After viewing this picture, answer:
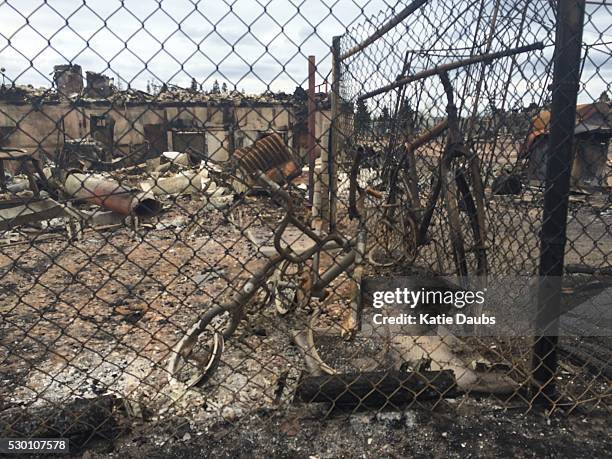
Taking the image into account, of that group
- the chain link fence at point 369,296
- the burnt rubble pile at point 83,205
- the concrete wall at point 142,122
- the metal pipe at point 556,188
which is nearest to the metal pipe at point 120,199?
the burnt rubble pile at point 83,205

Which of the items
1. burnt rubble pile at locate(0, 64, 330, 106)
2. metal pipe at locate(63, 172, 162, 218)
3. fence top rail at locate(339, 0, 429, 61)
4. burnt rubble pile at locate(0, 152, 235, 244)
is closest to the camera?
burnt rubble pile at locate(0, 64, 330, 106)

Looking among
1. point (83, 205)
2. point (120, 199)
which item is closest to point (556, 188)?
point (120, 199)

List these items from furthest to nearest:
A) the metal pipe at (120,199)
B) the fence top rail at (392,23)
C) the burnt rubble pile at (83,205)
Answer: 1. the metal pipe at (120,199)
2. the burnt rubble pile at (83,205)
3. the fence top rail at (392,23)

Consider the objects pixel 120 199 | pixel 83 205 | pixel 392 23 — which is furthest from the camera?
pixel 83 205

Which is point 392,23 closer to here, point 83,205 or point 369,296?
point 369,296

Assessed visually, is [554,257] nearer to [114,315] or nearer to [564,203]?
[564,203]

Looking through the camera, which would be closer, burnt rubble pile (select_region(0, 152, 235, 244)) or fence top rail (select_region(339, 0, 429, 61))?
fence top rail (select_region(339, 0, 429, 61))

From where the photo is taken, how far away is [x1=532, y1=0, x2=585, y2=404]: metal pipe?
1653 mm

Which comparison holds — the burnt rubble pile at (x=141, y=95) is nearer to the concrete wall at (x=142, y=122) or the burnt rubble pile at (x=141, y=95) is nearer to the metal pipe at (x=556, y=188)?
the concrete wall at (x=142, y=122)

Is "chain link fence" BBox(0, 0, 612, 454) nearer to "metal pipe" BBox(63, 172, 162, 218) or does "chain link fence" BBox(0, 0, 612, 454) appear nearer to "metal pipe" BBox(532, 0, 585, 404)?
"metal pipe" BBox(532, 0, 585, 404)

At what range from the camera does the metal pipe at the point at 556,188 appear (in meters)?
1.65

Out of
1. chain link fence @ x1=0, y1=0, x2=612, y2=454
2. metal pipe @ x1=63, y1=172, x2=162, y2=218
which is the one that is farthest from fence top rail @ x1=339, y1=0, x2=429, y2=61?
metal pipe @ x1=63, y1=172, x2=162, y2=218

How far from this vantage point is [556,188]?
5.81 feet

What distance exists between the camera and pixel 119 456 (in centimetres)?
168
